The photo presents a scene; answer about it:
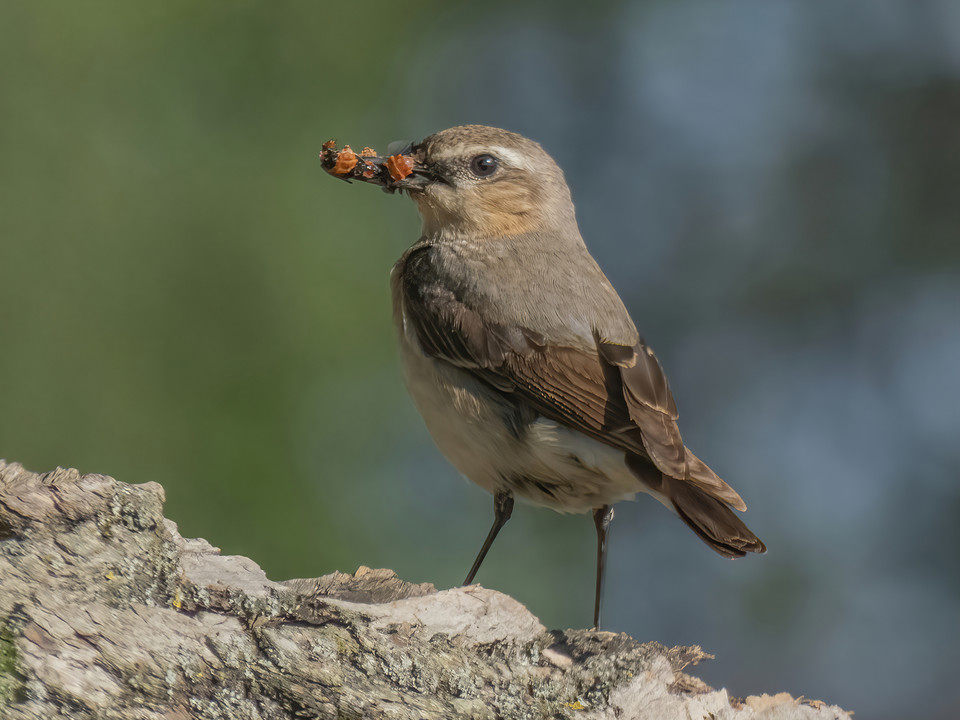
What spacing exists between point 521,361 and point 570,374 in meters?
0.21

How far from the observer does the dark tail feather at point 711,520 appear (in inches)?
134

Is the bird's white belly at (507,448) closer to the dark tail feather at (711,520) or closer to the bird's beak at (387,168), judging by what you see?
the dark tail feather at (711,520)

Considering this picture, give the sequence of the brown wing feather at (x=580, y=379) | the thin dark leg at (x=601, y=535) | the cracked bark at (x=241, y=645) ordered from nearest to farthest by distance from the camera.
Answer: the cracked bark at (x=241, y=645) < the brown wing feather at (x=580, y=379) < the thin dark leg at (x=601, y=535)

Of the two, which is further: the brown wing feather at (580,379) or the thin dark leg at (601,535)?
the thin dark leg at (601,535)

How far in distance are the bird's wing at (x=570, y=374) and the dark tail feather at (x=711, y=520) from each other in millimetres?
138

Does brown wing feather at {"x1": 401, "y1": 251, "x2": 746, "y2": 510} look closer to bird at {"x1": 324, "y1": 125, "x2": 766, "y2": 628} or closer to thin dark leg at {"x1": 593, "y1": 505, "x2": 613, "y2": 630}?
bird at {"x1": 324, "y1": 125, "x2": 766, "y2": 628}

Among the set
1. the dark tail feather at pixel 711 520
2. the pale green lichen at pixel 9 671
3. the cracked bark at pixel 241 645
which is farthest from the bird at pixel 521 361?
the pale green lichen at pixel 9 671

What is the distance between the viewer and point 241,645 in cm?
278

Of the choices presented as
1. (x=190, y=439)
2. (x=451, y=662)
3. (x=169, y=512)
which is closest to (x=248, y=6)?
(x=190, y=439)

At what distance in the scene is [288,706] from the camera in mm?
2693

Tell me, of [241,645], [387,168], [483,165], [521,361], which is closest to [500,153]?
[483,165]

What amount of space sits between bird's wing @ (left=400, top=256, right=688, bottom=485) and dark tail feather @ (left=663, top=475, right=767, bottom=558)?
0.45 feet

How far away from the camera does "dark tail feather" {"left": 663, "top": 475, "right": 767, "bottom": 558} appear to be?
3.41m

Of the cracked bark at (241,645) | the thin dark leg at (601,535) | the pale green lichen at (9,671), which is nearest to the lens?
the pale green lichen at (9,671)
